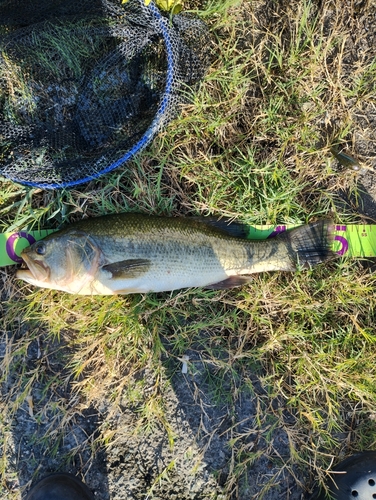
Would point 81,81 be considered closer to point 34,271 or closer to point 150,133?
point 150,133

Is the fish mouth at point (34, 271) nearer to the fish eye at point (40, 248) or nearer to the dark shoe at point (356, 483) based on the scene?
the fish eye at point (40, 248)

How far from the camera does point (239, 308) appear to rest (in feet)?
10.6

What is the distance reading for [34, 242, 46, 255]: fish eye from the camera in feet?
9.41

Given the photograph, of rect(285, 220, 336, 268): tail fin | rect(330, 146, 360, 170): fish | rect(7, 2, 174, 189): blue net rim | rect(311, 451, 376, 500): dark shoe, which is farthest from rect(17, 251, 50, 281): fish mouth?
rect(311, 451, 376, 500): dark shoe

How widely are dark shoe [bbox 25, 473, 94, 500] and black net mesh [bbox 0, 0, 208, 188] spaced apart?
7.31 ft

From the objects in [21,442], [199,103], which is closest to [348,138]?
[199,103]

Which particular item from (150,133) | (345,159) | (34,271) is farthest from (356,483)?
(150,133)

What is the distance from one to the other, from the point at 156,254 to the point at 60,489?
1911 millimetres

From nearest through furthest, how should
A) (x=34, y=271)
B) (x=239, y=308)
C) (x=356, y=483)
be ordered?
1. (x=34, y=271)
2. (x=356, y=483)
3. (x=239, y=308)

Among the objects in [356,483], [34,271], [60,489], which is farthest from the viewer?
[356,483]

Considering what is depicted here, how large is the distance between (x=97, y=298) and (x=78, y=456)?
4.12 feet

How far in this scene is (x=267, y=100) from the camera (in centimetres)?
325

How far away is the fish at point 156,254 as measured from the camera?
2.86m

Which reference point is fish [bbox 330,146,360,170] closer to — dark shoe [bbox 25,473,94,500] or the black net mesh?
the black net mesh
